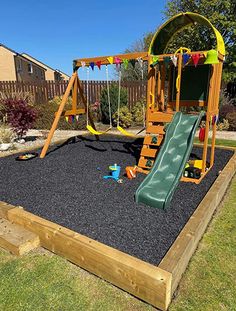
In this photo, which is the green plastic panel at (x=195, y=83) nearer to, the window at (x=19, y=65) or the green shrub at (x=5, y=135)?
the green shrub at (x=5, y=135)

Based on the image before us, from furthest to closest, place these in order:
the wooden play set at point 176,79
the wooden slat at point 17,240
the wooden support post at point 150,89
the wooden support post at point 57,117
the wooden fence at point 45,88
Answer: the wooden fence at point 45,88 < the wooden support post at point 57,117 < the wooden support post at point 150,89 < the wooden play set at point 176,79 < the wooden slat at point 17,240

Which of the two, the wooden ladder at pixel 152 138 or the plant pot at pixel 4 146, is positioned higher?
the wooden ladder at pixel 152 138

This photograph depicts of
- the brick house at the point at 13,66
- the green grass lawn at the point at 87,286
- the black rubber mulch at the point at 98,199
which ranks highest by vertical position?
the brick house at the point at 13,66

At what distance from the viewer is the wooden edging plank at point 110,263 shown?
2289 millimetres

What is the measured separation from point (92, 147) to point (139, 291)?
551cm

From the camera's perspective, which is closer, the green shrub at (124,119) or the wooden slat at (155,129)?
the wooden slat at (155,129)

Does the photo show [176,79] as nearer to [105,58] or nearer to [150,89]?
[150,89]

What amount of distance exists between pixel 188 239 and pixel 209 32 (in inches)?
819

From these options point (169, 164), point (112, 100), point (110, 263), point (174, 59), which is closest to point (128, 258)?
point (110, 263)

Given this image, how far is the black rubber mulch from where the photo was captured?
3.13m

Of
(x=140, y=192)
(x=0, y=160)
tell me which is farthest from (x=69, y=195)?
(x=0, y=160)

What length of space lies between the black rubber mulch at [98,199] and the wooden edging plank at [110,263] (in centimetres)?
33

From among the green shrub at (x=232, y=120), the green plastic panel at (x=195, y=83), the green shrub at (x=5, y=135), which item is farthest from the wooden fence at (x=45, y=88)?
the green plastic panel at (x=195, y=83)

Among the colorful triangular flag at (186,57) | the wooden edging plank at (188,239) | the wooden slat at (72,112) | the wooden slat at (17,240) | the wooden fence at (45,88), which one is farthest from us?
the wooden fence at (45,88)
